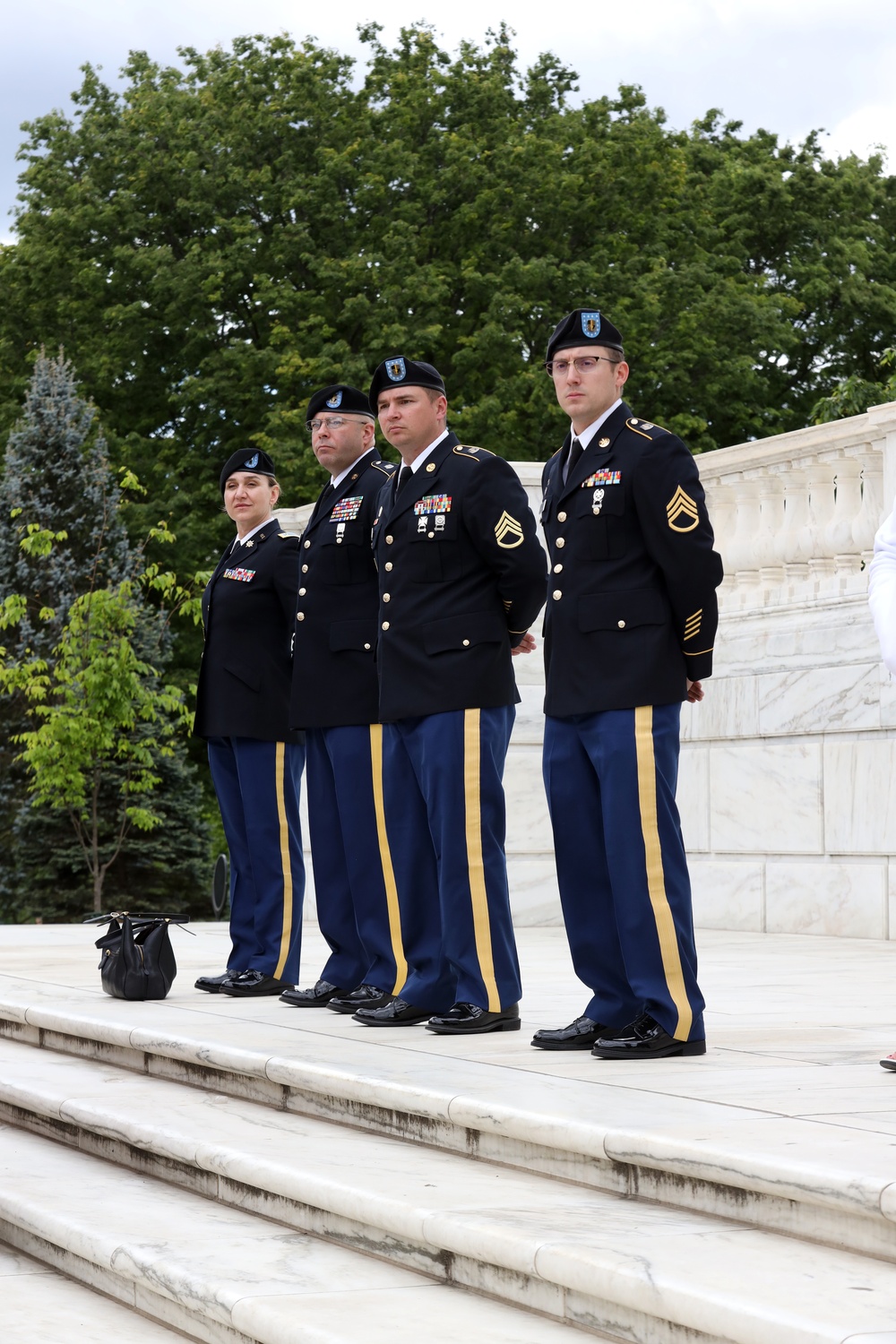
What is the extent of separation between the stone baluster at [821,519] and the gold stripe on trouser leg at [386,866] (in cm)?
432

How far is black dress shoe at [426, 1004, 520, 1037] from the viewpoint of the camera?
6.00 m

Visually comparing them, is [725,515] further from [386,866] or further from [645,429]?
[645,429]

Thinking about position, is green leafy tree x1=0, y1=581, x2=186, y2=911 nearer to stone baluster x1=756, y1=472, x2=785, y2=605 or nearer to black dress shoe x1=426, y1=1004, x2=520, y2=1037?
stone baluster x1=756, y1=472, x2=785, y2=605

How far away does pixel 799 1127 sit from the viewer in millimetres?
4031

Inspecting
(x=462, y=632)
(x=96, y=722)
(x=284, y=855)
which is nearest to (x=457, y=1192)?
(x=462, y=632)

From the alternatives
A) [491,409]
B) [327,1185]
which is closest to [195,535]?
[491,409]

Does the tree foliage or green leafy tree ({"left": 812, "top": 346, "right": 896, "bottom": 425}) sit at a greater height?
the tree foliage

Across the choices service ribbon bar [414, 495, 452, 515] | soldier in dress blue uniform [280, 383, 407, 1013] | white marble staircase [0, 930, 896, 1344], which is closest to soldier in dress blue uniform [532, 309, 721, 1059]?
white marble staircase [0, 930, 896, 1344]

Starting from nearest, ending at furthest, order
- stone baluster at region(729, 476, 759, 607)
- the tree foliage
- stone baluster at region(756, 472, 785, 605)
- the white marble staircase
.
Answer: the white marble staircase, stone baluster at region(756, 472, 785, 605), stone baluster at region(729, 476, 759, 607), the tree foliage

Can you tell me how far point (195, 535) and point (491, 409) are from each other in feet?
14.1

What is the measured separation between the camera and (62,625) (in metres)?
21.5

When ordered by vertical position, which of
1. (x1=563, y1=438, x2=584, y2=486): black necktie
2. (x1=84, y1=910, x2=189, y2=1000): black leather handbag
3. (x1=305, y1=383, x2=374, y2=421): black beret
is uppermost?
(x1=305, y1=383, x2=374, y2=421): black beret

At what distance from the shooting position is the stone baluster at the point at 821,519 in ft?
34.4

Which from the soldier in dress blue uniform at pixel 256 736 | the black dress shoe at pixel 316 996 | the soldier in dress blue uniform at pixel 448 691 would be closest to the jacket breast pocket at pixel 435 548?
the soldier in dress blue uniform at pixel 448 691
